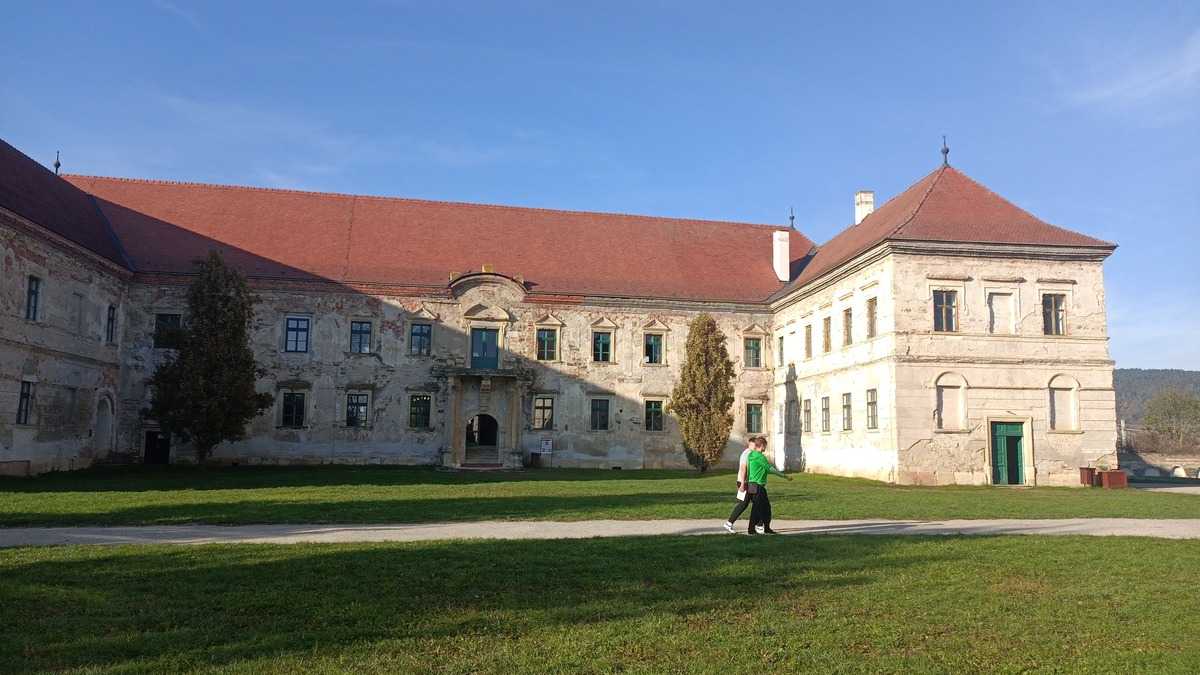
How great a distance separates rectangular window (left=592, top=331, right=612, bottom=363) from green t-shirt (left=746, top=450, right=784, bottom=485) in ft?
74.2

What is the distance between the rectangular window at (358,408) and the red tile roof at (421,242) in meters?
4.57

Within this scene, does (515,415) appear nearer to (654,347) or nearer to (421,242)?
(654,347)

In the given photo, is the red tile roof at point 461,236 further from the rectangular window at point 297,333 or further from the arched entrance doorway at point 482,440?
the arched entrance doorway at point 482,440

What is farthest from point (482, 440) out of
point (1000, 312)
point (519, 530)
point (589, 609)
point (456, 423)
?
point (589, 609)

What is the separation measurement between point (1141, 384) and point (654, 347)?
129 m

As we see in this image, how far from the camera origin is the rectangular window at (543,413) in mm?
34750

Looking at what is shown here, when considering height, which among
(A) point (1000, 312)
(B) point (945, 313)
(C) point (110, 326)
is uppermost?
(A) point (1000, 312)

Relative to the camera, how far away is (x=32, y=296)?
2564 centimetres

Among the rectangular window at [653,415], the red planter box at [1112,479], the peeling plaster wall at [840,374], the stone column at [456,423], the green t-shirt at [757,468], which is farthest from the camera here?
the rectangular window at [653,415]

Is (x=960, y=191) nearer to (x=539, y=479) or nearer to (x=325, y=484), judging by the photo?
(x=539, y=479)

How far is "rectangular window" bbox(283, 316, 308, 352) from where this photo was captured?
3331 cm

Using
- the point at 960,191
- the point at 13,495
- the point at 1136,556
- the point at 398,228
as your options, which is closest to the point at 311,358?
the point at 398,228

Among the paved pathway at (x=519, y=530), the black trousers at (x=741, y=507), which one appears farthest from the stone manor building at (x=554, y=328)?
the black trousers at (x=741, y=507)

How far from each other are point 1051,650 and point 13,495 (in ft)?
62.3
